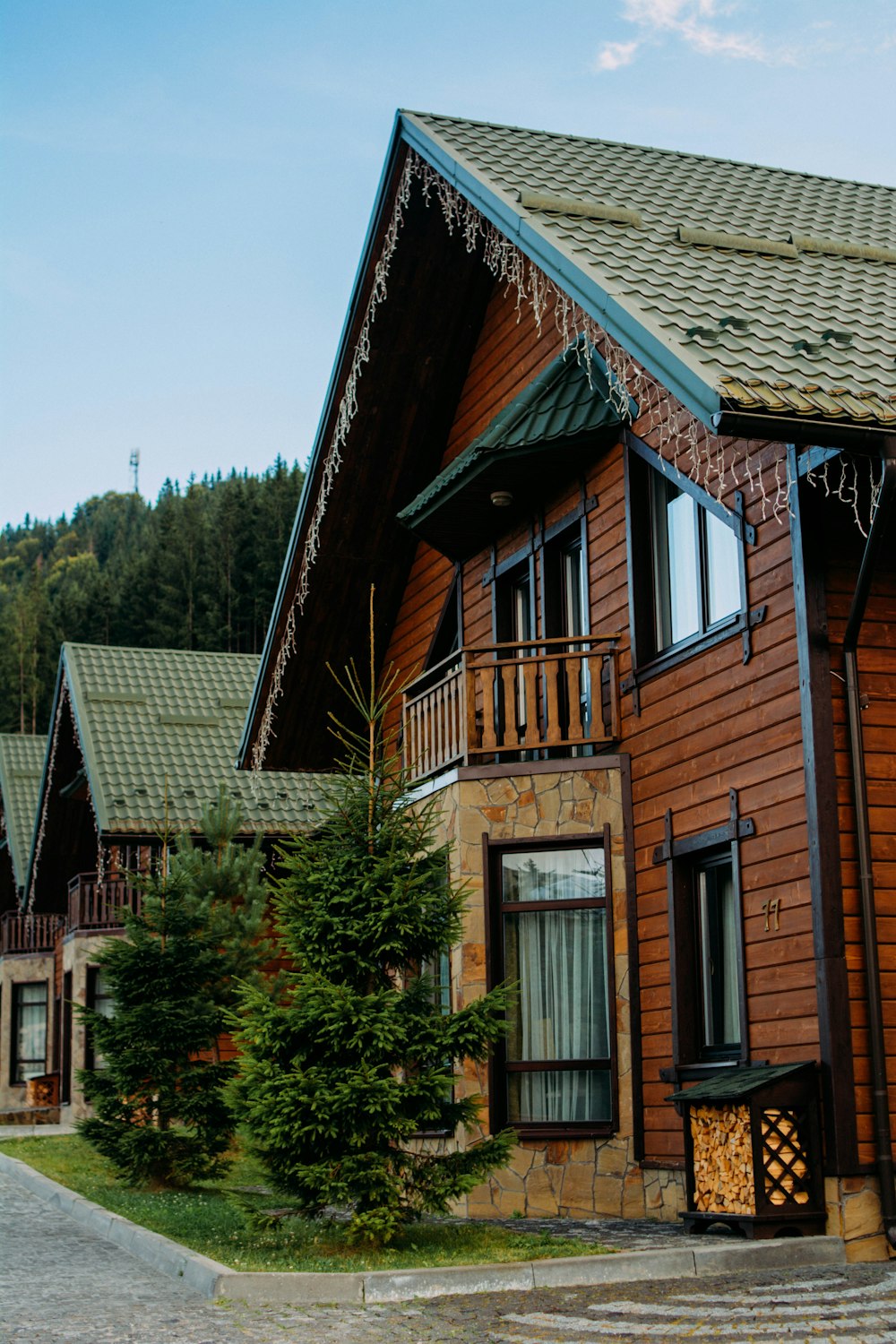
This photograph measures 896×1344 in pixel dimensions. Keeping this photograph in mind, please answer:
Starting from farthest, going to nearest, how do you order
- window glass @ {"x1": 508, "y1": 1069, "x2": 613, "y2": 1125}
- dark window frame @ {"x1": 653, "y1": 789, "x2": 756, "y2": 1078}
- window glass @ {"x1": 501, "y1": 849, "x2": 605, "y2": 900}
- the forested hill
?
the forested hill
window glass @ {"x1": 501, "y1": 849, "x2": 605, "y2": 900}
window glass @ {"x1": 508, "y1": 1069, "x2": 613, "y2": 1125}
dark window frame @ {"x1": 653, "y1": 789, "x2": 756, "y2": 1078}

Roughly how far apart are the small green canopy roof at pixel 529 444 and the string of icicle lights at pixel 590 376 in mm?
167

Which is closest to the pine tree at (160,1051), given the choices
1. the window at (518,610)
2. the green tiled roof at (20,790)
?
the window at (518,610)

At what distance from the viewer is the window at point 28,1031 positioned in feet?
108

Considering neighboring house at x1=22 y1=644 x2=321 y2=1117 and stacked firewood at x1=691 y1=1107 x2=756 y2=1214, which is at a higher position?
neighboring house at x1=22 y1=644 x2=321 y2=1117

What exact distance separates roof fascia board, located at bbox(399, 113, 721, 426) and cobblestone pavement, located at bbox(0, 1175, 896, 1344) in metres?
4.37

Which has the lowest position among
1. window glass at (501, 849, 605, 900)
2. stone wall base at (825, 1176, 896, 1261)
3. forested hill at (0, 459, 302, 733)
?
stone wall base at (825, 1176, 896, 1261)

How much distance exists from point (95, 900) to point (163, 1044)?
14.3 meters

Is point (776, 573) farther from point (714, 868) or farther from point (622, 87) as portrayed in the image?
point (622, 87)

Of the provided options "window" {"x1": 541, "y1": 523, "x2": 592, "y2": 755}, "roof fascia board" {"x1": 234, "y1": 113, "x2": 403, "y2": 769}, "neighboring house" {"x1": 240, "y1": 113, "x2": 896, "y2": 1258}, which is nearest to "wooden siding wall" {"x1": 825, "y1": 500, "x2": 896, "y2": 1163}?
"neighboring house" {"x1": 240, "y1": 113, "x2": 896, "y2": 1258}

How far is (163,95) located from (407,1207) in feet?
41.0

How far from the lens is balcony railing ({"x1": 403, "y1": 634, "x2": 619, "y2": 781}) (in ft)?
40.4

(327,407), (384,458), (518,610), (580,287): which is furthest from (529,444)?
(384,458)

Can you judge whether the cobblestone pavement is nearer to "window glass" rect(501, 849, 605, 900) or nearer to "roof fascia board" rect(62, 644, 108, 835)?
"window glass" rect(501, 849, 605, 900)

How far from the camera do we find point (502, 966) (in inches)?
486
